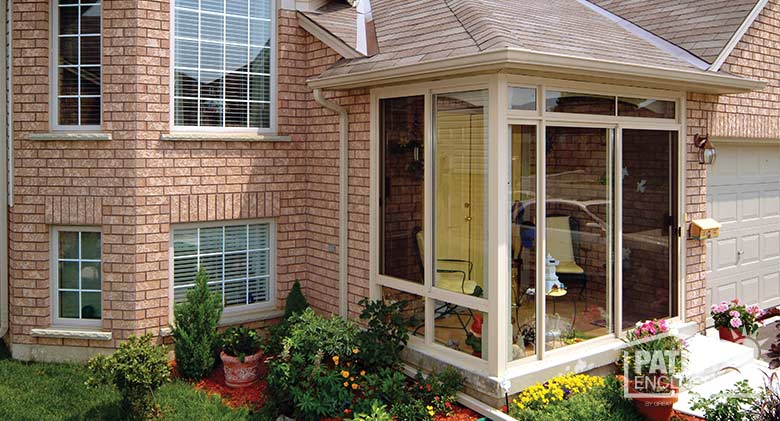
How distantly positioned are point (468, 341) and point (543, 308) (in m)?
0.80

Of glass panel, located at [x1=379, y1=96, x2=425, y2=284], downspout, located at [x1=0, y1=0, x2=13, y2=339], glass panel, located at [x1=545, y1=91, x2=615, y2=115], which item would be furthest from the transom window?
glass panel, located at [x1=545, y1=91, x2=615, y2=115]

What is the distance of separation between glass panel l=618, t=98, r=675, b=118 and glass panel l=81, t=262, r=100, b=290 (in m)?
6.19

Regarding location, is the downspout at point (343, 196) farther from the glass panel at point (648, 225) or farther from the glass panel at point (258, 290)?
the glass panel at point (648, 225)

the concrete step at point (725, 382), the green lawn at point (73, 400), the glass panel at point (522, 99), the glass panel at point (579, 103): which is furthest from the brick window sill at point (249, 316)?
the concrete step at point (725, 382)

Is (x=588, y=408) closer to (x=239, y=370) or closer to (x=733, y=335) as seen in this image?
(x=733, y=335)

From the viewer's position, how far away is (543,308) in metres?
6.39

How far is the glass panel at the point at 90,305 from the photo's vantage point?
25.1ft

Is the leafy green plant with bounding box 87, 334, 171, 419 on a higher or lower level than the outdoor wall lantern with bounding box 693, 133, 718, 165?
lower

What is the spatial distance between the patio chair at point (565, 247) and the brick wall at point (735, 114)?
2.01 meters

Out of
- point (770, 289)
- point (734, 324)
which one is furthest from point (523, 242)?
point (770, 289)

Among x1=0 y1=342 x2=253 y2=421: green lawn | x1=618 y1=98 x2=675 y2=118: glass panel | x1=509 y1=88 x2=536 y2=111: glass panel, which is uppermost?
x1=618 y1=98 x2=675 y2=118: glass panel

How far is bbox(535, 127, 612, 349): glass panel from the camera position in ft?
21.4

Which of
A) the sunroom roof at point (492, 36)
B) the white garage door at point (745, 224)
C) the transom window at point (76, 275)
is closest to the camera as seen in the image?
the sunroom roof at point (492, 36)

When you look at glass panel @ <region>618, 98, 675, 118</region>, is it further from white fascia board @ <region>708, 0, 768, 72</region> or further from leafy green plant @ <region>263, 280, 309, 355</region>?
leafy green plant @ <region>263, 280, 309, 355</region>
